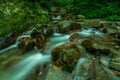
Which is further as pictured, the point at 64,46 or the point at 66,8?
the point at 66,8

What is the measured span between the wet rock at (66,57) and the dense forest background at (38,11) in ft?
9.83

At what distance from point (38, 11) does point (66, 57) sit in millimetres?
5317

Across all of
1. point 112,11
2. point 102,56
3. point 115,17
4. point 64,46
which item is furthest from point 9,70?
point 112,11

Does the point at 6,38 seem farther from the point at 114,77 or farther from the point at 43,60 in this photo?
the point at 114,77

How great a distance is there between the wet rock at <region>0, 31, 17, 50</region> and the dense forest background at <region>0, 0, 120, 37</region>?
6.7 inches

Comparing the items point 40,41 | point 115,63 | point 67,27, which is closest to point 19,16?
point 67,27

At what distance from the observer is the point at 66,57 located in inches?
205

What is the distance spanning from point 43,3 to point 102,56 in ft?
23.2

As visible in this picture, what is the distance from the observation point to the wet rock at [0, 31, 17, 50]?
24.5 feet

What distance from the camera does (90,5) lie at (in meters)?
14.3

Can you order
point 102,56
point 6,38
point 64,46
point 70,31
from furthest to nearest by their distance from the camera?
point 70,31
point 6,38
point 102,56
point 64,46

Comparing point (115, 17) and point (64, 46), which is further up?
point (64, 46)

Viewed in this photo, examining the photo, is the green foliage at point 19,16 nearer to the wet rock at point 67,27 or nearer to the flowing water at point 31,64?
the flowing water at point 31,64

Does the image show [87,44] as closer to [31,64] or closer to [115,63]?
[115,63]
